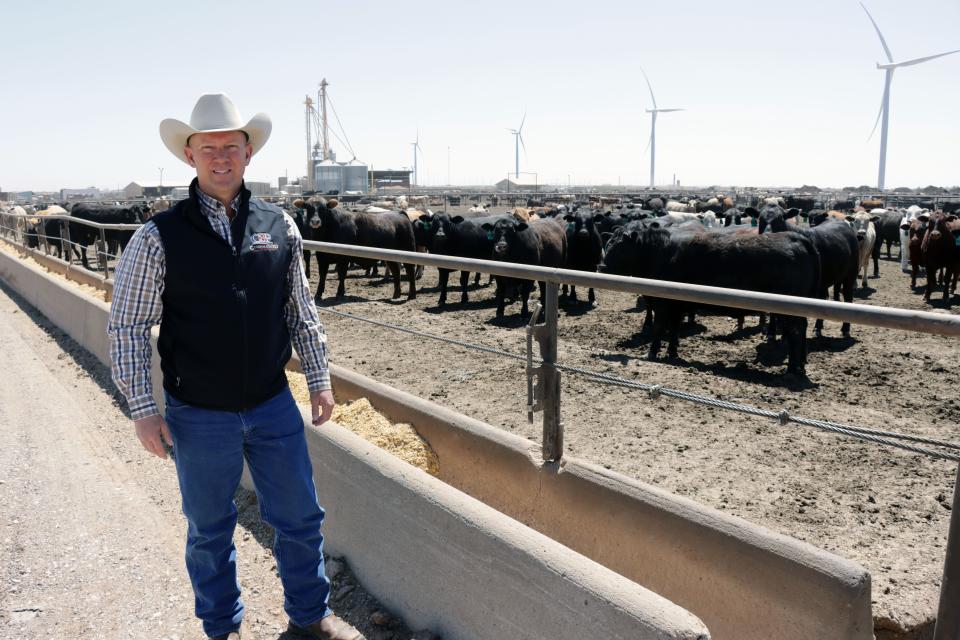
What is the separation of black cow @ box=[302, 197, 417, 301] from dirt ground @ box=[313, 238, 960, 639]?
2349mm

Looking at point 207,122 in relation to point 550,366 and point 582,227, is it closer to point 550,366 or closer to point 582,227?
point 550,366

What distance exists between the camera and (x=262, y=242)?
103 inches

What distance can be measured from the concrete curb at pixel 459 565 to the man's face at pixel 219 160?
1.39 meters

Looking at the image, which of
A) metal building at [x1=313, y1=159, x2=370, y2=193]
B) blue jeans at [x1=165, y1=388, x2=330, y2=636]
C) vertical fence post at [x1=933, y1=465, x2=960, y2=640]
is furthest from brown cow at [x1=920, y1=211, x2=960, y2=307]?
metal building at [x1=313, y1=159, x2=370, y2=193]

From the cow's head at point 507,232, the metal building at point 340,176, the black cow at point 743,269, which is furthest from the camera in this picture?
the metal building at point 340,176

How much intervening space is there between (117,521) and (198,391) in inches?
84.0

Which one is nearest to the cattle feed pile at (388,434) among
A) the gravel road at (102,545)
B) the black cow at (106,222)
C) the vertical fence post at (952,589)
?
the gravel road at (102,545)

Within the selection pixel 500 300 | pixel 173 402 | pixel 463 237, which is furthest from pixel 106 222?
pixel 173 402

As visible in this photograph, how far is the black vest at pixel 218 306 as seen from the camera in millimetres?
2496

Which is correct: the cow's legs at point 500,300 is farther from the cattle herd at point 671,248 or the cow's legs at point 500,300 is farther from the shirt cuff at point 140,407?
the shirt cuff at point 140,407

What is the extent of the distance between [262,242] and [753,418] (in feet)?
18.2

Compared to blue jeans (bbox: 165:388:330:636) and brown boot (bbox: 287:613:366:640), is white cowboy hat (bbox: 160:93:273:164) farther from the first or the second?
brown boot (bbox: 287:613:366:640)

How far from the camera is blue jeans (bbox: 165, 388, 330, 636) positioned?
2.60 meters

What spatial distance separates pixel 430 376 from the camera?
8422 mm
